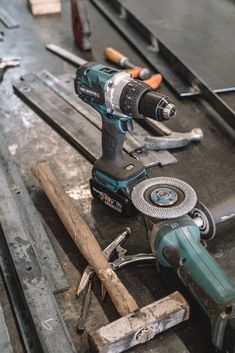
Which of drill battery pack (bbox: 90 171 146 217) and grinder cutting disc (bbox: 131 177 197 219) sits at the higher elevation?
grinder cutting disc (bbox: 131 177 197 219)

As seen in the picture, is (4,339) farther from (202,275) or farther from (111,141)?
(111,141)

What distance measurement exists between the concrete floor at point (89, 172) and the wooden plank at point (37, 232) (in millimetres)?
22

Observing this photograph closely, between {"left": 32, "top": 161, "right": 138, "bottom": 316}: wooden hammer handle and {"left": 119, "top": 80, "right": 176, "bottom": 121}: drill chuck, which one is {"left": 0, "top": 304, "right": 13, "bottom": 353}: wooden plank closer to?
{"left": 32, "top": 161, "right": 138, "bottom": 316}: wooden hammer handle

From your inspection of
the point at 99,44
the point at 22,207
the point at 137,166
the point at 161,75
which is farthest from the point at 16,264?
the point at 99,44

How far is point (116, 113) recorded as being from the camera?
45.6 inches

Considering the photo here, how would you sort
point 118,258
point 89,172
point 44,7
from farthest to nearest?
point 44,7
point 89,172
point 118,258

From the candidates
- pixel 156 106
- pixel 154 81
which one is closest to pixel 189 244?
pixel 156 106

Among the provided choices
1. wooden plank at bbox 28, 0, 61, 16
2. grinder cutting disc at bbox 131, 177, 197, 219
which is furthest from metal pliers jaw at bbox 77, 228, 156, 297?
wooden plank at bbox 28, 0, 61, 16

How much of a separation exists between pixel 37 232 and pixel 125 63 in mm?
925

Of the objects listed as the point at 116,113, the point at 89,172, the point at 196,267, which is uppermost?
the point at 116,113

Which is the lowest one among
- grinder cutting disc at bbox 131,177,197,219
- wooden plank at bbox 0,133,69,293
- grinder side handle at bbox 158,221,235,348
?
wooden plank at bbox 0,133,69,293

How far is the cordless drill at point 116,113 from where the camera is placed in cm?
108

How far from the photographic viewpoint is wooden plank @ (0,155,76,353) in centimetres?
91

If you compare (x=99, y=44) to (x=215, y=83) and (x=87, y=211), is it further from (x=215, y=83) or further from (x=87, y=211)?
(x=87, y=211)
